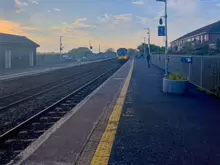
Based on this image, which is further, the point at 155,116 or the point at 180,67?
the point at 180,67

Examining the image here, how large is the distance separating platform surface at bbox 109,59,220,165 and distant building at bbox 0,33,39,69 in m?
32.7

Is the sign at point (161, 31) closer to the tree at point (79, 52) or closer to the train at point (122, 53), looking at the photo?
the train at point (122, 53)

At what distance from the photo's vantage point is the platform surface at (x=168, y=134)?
4594mm

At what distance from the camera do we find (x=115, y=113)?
8.23 meters

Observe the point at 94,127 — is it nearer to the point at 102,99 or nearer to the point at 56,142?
the point at 56,142

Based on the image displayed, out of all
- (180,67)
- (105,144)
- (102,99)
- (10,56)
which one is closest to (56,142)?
(105,144)

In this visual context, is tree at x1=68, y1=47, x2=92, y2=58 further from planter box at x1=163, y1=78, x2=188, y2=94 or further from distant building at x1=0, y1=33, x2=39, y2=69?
planter box at x1=163, y1=78, x2=188, y2=94

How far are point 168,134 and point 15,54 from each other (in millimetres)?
38704

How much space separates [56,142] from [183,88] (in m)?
8.09

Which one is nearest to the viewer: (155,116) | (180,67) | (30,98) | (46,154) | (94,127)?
(46,154)

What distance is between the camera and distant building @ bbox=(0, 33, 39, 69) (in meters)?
37.8

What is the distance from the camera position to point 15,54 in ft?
133

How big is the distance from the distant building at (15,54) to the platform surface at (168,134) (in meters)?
32.7

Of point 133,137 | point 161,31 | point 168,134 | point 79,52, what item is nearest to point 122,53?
point 161,31
